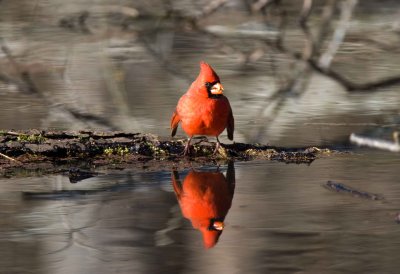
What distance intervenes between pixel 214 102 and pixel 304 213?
1.15 meters

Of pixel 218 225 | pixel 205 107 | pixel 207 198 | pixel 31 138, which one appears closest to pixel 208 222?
pixel 218 225

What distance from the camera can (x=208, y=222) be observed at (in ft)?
14.6

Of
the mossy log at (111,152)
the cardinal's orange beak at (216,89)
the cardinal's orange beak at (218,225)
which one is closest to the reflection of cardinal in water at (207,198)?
the cardinal's orange beak at (218,225)

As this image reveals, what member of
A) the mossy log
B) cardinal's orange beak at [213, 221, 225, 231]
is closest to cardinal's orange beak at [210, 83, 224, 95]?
the mossy log

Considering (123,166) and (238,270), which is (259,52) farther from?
(238,270)

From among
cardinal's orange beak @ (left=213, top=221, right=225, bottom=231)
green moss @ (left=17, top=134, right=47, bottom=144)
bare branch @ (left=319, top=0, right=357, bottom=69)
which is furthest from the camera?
bare branch @ (left=319, top=0, right=357, bottom=69)

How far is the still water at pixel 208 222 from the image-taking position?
3.84 meters

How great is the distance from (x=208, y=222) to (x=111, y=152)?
1331 millimetres

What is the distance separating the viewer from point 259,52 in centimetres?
1009

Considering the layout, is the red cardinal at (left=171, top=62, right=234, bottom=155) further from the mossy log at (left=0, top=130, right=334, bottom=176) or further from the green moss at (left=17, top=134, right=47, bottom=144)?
the green moss at (left=17, top=134, right=47, bottom=144)

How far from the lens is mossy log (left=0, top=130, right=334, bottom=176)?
5.51 meters

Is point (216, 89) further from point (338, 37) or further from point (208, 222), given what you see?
point (338, 37)

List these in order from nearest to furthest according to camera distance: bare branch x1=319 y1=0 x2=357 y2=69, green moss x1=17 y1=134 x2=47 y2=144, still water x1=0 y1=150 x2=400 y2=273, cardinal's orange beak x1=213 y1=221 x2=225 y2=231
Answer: still water x1=0 y1=150 x2=400 y2=273 → cardinal's orange beak x1=213 y1=221 x2=225 y2=231 → green moss x1=17 y1=134 x2=47 y2=144 → bare branch x1=319 y1=0 x2=357 y2=69

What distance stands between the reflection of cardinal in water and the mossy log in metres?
0.20
